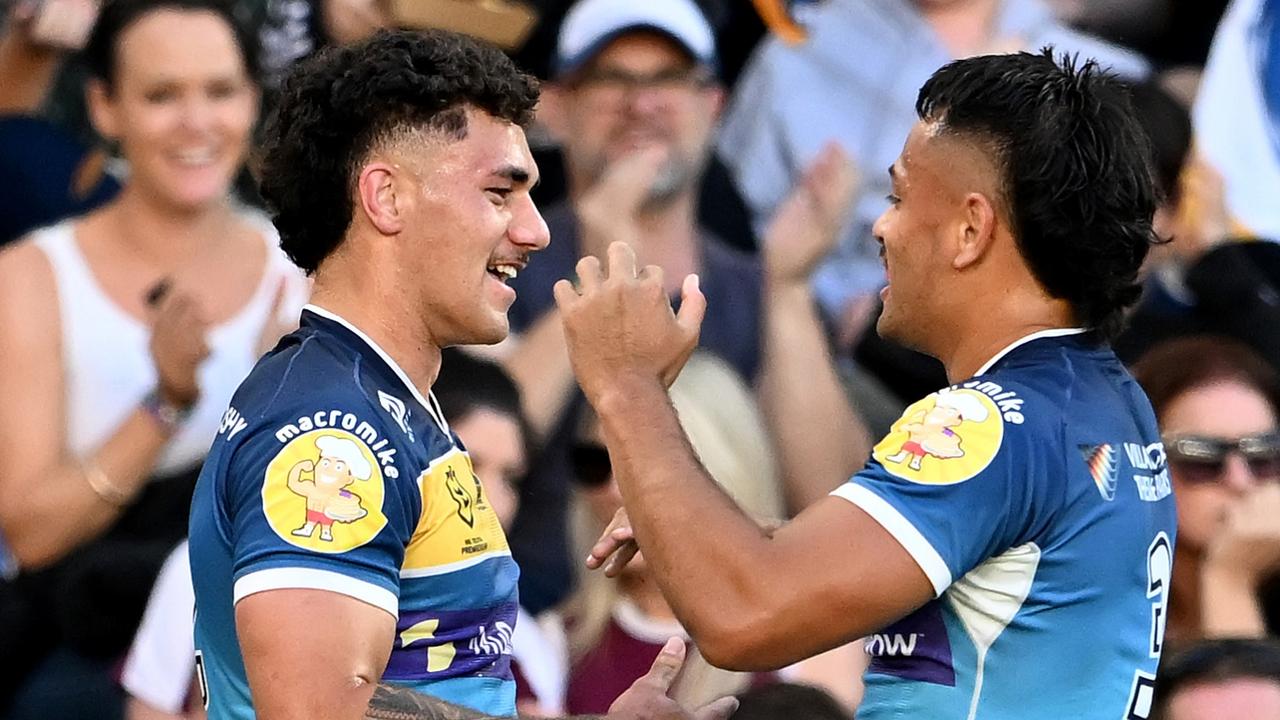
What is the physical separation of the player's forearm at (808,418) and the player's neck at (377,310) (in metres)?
2.75

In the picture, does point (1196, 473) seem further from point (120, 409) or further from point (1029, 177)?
point (120, 409)

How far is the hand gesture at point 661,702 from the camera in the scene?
11.3ft

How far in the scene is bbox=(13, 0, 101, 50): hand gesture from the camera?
249 inches

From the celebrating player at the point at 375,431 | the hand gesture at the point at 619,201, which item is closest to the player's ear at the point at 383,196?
the celebrating player at the point at 375,431

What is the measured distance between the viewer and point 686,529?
3207 millimetres

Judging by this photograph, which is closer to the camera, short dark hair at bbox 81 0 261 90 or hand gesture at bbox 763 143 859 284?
short dark hair at bbox 81 0 261 90

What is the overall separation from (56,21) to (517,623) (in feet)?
7.98

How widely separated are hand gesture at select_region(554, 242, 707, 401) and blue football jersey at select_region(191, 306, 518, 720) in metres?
0.26

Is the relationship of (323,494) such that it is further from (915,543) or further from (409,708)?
(915,543)

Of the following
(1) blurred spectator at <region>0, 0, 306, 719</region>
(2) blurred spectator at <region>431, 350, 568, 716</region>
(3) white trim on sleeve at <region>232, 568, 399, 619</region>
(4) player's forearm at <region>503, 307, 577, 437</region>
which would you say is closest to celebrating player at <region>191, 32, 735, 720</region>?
(3) white trim on sleeve at <region>232, 568, 399, 619</region>

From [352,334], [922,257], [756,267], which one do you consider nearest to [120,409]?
[756,267]

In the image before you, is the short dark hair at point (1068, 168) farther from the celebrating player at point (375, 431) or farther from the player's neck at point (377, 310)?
the player's neck at point (377, 310)

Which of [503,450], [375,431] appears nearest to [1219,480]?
[503,450]

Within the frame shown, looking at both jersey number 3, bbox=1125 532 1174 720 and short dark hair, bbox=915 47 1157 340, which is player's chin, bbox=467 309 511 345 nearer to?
short dark hair, bbox=915 47 1157 340
